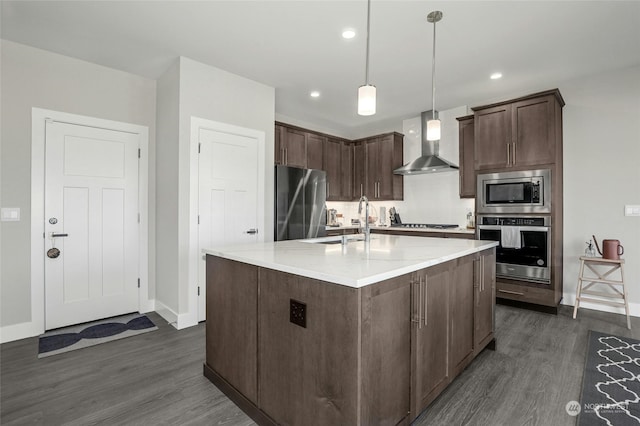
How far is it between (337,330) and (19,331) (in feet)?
10.8

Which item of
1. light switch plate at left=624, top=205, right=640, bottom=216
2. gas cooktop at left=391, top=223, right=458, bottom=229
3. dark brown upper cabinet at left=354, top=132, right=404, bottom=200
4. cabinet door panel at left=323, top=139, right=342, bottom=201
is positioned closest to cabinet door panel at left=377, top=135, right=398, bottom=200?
dark brown upper cabinet at left=354, top=132, right=404, bottom=200

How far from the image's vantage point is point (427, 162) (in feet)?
15.0

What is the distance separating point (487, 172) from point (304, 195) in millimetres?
2378

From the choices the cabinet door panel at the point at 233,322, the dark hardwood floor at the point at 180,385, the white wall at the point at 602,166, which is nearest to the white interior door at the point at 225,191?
the dark hardwood floor at the point at 180,385

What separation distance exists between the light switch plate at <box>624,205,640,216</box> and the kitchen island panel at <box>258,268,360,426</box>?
3.94 metres

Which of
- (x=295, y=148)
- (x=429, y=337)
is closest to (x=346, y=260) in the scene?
(x=429, y=337)

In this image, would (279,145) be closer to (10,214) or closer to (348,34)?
(348,34)

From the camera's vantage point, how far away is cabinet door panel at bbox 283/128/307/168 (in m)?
4.80

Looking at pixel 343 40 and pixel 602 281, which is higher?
pixel 343 40

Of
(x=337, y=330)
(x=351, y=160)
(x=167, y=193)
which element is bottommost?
(x=337, y=330)

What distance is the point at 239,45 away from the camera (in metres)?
3.01

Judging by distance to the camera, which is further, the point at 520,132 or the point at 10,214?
the point at 520,132

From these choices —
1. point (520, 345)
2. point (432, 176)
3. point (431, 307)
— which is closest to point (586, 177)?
→ point (432, 176)

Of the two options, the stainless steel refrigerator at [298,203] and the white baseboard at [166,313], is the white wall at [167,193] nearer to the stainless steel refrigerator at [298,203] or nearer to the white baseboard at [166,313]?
the white baseboard at [166,313]
